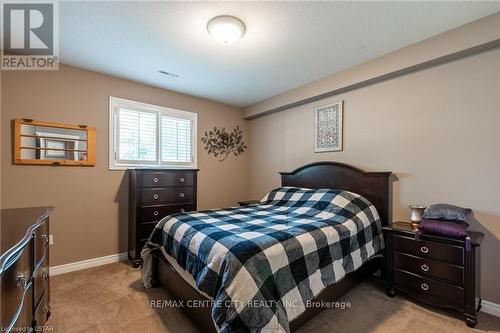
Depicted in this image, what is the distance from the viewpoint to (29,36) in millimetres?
2270

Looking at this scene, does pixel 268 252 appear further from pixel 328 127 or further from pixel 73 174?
pixel 73 174

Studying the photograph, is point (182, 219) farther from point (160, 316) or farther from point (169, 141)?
point (169, 141)

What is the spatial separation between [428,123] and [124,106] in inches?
149

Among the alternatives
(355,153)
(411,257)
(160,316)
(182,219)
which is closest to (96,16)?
(182,219)

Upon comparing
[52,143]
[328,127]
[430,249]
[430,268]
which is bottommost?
[430,268]

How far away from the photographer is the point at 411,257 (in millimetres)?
2145

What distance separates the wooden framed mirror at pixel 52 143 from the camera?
2.54m

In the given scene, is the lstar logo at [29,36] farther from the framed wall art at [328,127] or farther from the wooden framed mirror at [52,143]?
the framed wall art at [328,127]

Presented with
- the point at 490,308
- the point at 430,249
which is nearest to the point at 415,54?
the point at 430,249

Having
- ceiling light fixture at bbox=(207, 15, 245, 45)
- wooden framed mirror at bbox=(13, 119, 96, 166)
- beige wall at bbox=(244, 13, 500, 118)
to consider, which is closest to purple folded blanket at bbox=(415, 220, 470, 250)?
beige wall at bbox=(244, 13, 500, 118)

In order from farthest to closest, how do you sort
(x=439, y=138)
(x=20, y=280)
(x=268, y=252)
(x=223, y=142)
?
(x=223, y=142) → (x=439, y=138) → (x=268, y=252) → (x=20, y=280)

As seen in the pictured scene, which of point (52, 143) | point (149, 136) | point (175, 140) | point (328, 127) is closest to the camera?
point (52, 143)

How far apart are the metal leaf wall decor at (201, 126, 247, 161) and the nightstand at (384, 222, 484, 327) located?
2926 mm

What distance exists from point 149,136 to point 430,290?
3798mm
